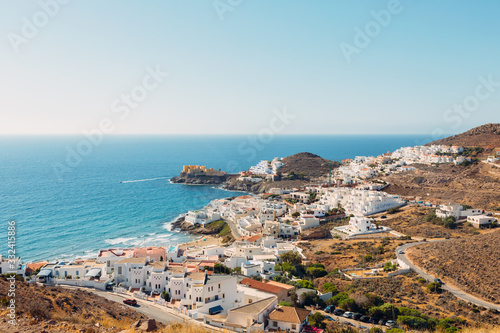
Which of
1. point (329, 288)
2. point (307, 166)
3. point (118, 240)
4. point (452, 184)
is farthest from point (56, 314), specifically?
point (307, 166)

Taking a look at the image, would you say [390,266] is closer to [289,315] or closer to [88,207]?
[289,315]

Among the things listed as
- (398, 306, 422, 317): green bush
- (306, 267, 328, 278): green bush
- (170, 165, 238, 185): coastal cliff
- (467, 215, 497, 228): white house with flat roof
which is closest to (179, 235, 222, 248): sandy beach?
(306, 267, 328, 278): green bush

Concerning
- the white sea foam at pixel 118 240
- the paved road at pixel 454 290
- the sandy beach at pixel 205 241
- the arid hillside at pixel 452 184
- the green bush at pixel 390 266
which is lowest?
the sandy beach at pixel 205 241

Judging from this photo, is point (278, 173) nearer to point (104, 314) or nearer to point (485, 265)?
point (485, 265)

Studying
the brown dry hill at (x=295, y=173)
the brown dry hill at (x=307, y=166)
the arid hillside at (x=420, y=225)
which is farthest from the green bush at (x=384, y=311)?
the brown dry hill at (x=307, y=166)

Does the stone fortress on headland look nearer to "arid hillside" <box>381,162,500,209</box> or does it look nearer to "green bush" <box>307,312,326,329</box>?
"arid hillside" <box>381,162,500,209</box>

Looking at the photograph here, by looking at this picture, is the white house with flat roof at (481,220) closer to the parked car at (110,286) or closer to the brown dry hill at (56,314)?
the brown dry hill at (56,314)
